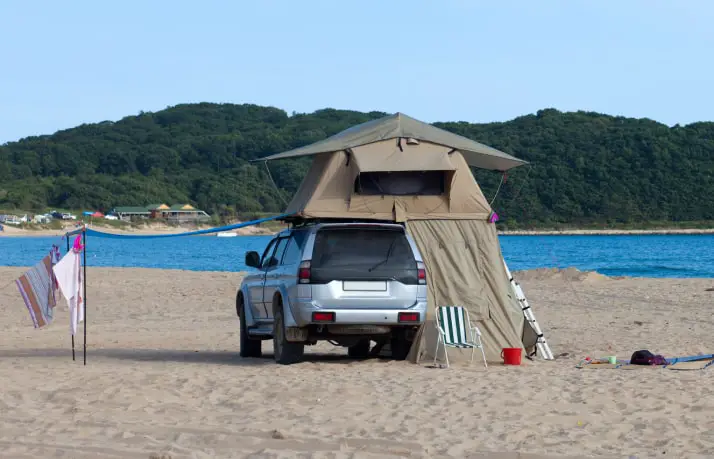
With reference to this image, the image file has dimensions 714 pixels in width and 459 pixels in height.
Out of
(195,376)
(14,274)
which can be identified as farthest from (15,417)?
(14,274)

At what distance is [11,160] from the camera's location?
447 feet

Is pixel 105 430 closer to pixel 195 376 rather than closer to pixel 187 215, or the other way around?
pixel 195 376

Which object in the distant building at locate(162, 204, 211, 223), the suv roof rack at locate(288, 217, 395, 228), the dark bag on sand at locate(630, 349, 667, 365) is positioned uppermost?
the distant building at locate(162, 204, 211, 223)

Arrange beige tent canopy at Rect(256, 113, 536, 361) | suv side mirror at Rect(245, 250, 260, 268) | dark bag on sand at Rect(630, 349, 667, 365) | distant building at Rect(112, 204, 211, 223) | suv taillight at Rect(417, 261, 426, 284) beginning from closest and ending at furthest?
suv taillight at Rect(417, 261, 426, 284)
dark bag on sand at Rect(630, 349, 667, 365)
beige tent canopy at Rect(256, 113, 536, 361)
suv side mirror at Rect(245, 250, 260, 268)
distant building at Rect(112, 204, 211, 223)

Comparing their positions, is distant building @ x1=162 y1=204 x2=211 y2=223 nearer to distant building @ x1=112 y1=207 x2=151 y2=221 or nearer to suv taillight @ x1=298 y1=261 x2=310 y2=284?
distant building @ x1=112 y1=207 x2=151 y2=221

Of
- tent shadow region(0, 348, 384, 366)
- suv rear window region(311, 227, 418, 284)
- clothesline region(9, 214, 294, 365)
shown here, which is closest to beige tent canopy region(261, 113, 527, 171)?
clothesline region(9, 214, 294, 365)

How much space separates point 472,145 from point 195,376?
4813mm

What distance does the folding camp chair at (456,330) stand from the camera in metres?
11.5

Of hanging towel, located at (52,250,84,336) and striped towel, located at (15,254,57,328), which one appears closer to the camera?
hanging towel, located at (52,250,84,336)

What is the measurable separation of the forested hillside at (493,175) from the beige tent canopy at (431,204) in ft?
217

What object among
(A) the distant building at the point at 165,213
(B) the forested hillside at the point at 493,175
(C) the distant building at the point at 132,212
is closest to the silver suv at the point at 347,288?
(B) the forested hillside at the point at 493,175

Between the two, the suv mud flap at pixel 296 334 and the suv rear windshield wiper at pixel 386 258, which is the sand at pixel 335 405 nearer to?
the suv mud flap at pixel 296 334

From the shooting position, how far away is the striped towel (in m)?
11.8

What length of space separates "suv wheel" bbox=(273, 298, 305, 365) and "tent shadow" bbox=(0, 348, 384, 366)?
1.07 ft
